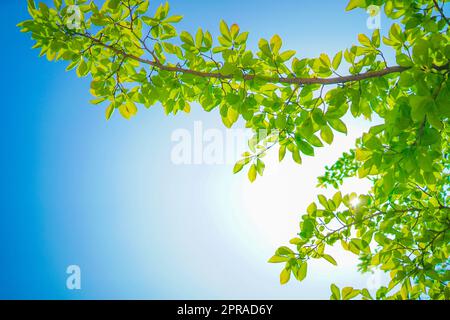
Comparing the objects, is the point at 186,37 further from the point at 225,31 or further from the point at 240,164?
the point at 240,164

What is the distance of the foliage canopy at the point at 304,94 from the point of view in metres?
1.54

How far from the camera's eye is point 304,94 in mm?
1740

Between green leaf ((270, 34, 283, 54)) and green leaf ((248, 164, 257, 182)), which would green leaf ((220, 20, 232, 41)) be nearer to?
green leaf ((270, 34, 283, 54))

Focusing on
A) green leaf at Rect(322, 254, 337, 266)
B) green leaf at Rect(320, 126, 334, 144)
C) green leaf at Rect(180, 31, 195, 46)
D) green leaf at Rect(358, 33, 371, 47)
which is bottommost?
green leaf at Rect(322, 254, 337, 266)

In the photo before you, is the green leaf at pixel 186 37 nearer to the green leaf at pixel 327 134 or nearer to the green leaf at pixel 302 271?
the green leaf at pixel 327 134

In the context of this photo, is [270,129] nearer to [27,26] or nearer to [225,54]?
[225,54]

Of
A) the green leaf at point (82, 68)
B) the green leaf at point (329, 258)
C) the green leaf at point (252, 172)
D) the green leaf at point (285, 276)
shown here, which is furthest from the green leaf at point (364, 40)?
the green leaf at point (82, 68)

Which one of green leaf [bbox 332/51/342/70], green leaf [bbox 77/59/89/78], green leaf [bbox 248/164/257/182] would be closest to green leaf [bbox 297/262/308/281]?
green leaf [bbox 248/164/257/182]

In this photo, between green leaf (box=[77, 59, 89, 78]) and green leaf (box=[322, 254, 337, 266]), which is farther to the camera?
green leaf (box=[77, 59, 89, 78])

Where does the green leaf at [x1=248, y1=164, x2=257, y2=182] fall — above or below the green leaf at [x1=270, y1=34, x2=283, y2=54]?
below

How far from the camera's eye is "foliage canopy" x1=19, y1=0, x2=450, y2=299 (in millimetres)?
1542
